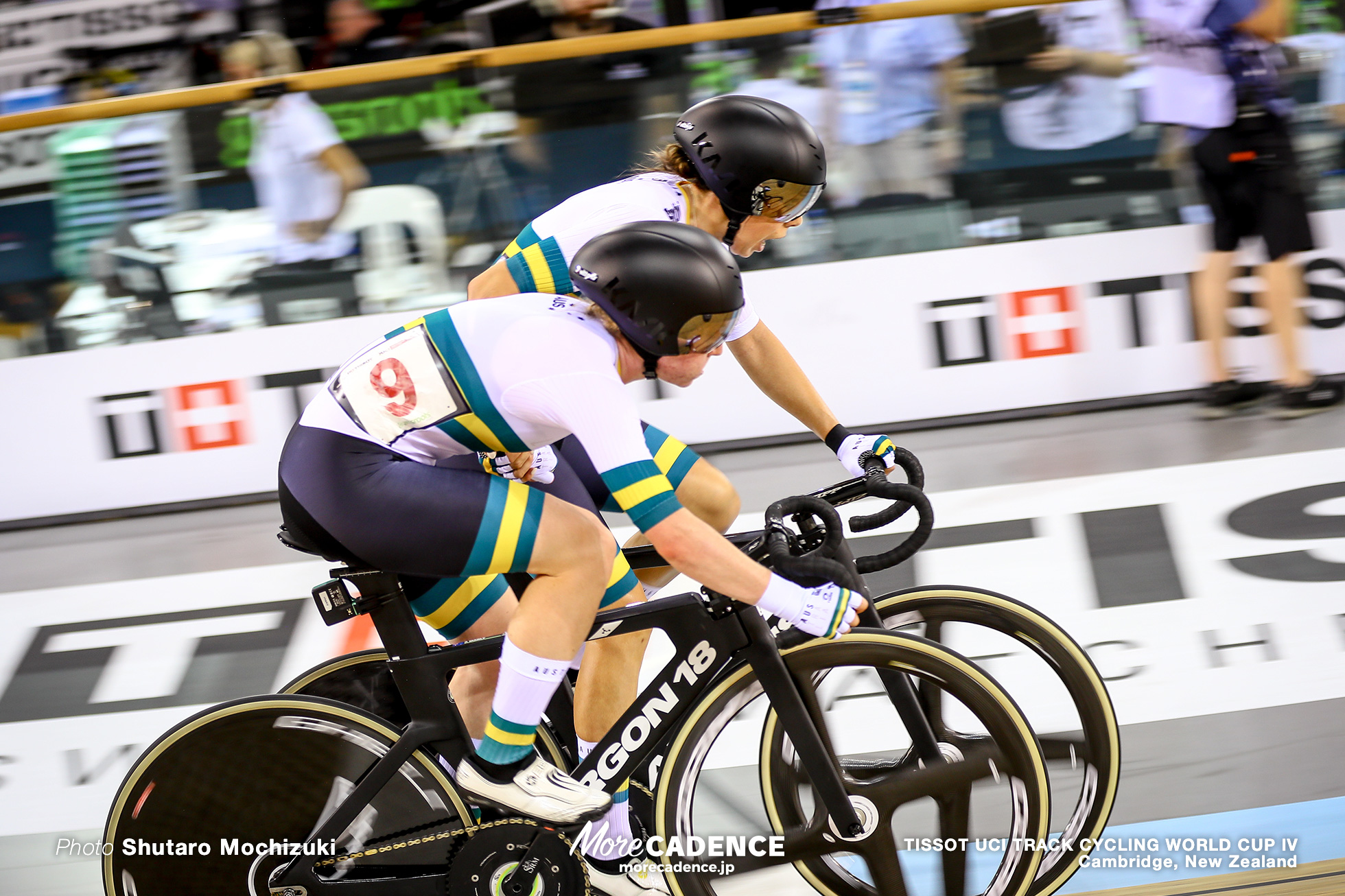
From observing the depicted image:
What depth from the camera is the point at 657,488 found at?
2115mm

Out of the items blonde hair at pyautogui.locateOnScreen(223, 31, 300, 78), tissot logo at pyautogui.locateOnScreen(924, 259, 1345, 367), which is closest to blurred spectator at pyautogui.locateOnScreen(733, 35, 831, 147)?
tissot logo at pyautogui.locateOnScreen(924, 259, 1345, 367)

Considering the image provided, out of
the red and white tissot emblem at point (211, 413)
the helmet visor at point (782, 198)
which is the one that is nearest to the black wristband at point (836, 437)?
the helmet visor at point (782, 198)

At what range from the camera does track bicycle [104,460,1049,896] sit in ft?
7.59

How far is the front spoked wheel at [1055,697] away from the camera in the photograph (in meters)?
2.40

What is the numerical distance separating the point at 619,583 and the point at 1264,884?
145 cm

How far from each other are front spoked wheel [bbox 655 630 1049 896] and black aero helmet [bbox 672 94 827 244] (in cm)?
93

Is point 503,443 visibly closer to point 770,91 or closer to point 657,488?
point 657,488

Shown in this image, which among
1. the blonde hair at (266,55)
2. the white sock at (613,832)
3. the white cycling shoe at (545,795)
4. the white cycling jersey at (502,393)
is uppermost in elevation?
the blonde hair at (266,55)

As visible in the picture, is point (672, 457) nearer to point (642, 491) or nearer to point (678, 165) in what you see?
point (642, 491)

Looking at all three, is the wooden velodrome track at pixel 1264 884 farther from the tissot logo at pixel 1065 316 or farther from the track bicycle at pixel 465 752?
the tissot logo at pixel 1065 316

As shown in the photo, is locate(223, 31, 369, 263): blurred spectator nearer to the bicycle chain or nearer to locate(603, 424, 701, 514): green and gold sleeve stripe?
locate(603, 424, 701, 514): green and gold sleeve stripe

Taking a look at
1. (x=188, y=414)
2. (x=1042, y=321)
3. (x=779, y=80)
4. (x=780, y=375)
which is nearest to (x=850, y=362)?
(x=1042, y=321)

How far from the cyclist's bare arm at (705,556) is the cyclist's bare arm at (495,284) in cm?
76

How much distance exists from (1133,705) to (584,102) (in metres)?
3.50
